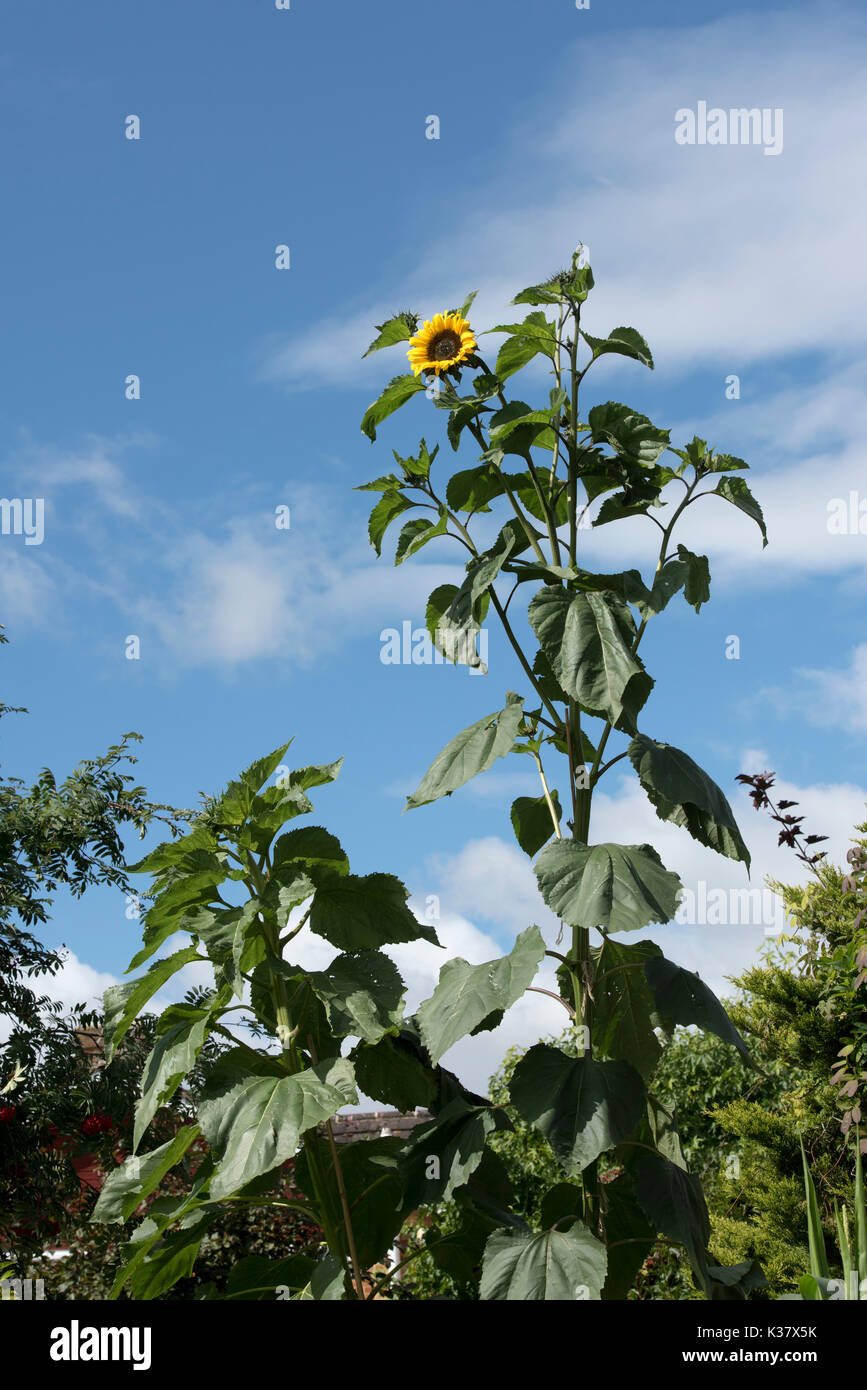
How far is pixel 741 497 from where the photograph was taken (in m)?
3.10

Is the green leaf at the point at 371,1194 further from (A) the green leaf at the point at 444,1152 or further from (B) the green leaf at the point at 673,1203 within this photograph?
(B) the green leaf at the point at 673,1203

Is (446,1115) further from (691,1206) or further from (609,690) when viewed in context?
(609,690)

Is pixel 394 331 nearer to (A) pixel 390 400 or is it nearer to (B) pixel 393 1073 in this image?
(A) pixel 390 400

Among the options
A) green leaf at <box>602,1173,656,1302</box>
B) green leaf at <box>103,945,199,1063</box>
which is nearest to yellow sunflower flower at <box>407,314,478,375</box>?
green leaf at <box>103,945,199,1063</box>

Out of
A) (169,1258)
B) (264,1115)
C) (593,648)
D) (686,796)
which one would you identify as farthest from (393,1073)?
(593,648)

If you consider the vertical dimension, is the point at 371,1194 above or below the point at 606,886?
below

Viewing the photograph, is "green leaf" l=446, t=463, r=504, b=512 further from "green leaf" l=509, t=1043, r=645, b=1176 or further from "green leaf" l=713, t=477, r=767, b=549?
"green leaf" l=509, t=1043, r=645, b=1176

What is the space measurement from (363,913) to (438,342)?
1523mm

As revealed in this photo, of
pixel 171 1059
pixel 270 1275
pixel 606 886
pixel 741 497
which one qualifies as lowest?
pixel 270 1275

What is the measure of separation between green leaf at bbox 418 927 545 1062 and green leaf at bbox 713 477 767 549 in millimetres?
1232

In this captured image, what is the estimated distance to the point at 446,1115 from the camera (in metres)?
2.80
